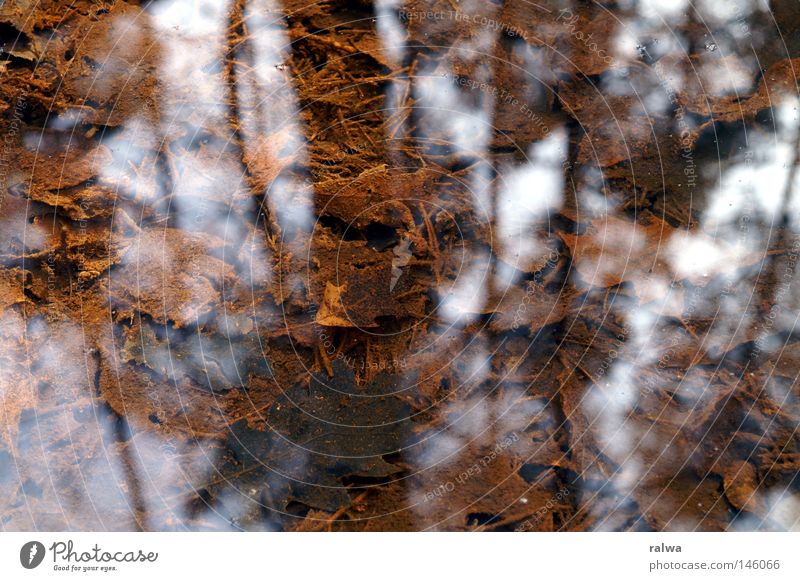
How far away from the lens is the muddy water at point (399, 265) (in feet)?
6.23

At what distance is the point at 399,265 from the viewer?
1.92 meters

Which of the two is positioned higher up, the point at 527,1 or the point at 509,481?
the point at 527,1

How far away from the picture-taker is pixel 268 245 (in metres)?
1.93

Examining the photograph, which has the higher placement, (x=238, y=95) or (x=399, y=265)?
(x=238, y=95)

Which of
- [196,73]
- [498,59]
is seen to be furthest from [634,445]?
[196,73]

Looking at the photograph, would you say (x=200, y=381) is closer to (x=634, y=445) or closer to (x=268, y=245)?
(x=268, y=245)

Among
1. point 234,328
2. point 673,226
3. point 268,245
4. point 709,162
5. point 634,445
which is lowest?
point 634,445

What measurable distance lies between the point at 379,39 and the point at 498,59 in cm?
42

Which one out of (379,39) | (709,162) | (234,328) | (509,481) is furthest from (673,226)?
(234,328)

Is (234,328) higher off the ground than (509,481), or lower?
higher

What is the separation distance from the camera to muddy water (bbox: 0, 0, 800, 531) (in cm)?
190

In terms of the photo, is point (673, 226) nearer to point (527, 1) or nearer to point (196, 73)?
point (527, 1)

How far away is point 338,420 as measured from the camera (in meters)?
1.90

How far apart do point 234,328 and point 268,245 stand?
306mm
